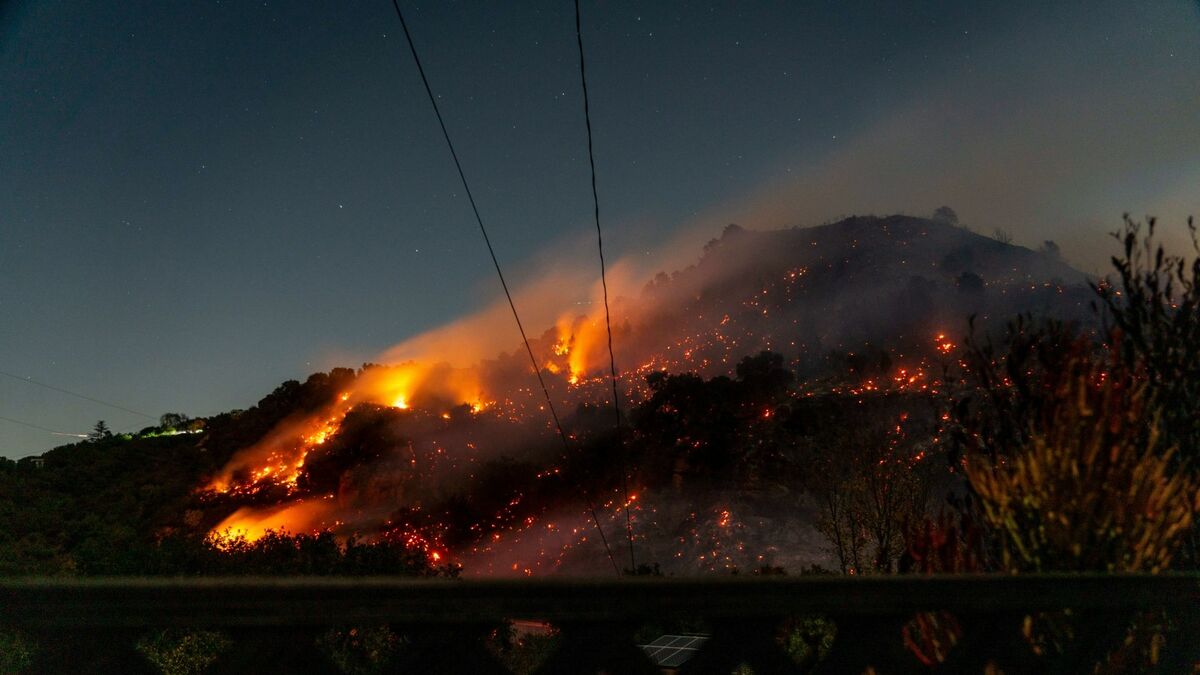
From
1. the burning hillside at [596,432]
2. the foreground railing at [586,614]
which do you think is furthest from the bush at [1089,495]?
the burning hillside at [596,432]

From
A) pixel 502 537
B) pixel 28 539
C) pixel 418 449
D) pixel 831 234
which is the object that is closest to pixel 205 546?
pixel 28 539

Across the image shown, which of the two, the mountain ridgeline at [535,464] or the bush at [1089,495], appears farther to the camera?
the mountain ridgeline at [535,464]

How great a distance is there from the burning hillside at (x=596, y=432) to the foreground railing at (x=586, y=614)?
109 ft

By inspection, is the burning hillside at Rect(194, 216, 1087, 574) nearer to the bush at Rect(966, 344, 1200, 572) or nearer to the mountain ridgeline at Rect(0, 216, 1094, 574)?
the mountain ridgeline at Rect(0, 216, 1094, 574)

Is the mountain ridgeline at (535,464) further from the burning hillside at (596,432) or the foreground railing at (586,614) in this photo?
the foreground railing at (586,614)

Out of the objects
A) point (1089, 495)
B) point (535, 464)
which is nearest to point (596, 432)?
point (535, 464)

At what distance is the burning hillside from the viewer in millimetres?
50688

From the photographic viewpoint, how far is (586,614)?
1.85m

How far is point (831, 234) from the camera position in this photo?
5536 inches

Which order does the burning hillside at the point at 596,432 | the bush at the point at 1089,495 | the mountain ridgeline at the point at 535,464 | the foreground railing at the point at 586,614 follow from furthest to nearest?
the burning hillside at the point at 596,432
the mountain ridgeline at the point at 535,464
the bush at the point at 1089,495
the foreground railing at the point at 586,614

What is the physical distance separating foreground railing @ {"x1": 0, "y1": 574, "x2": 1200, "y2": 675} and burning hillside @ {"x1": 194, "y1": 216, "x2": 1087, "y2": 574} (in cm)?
3310

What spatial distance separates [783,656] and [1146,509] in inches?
114

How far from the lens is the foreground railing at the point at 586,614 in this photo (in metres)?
1.61

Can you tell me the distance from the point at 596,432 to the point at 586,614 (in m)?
57.9
